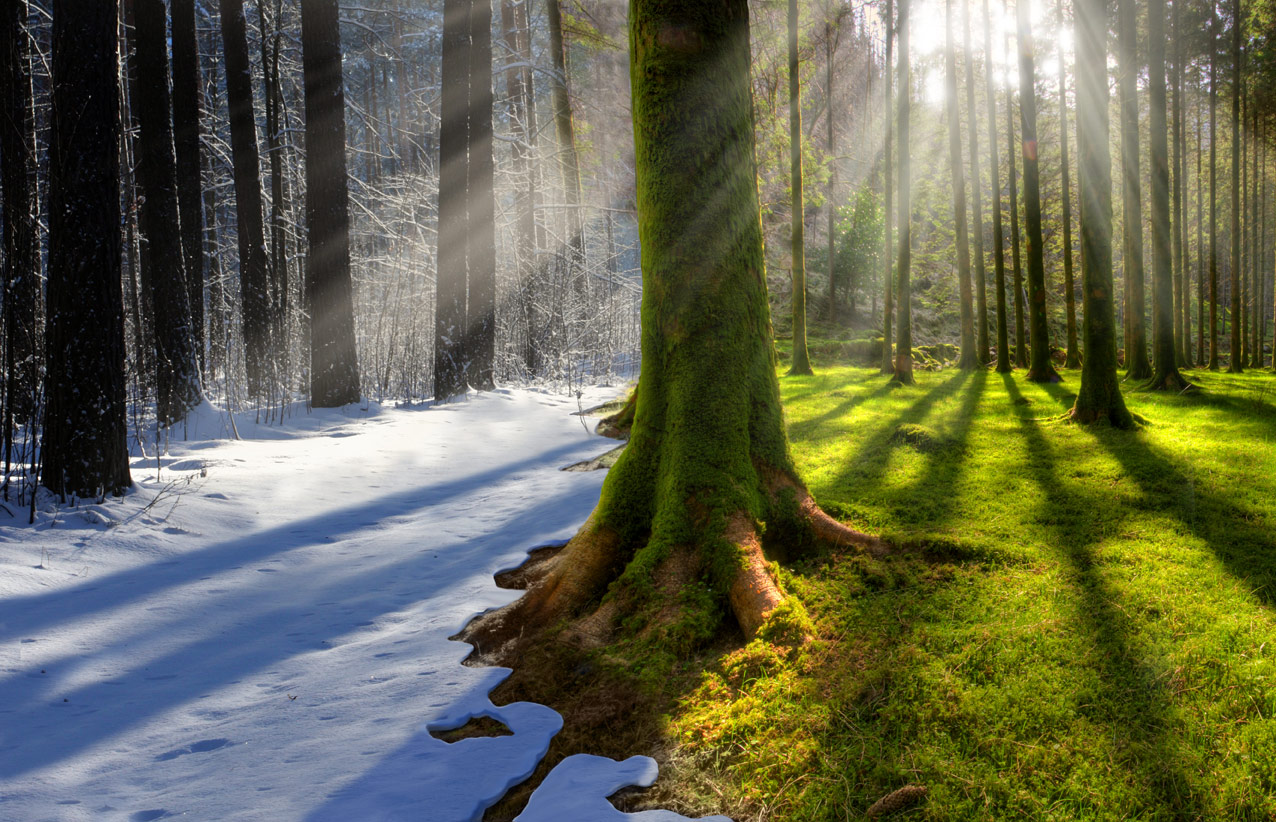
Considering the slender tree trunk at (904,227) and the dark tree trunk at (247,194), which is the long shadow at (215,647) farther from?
the slender tree trunk at (904,227)

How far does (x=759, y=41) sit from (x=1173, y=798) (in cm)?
1525

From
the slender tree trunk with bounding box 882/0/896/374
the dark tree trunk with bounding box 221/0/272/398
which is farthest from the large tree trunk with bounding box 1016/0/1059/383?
the dark tree trunk with bounding box 221/0/272/398

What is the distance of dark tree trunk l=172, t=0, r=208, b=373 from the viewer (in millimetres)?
9594

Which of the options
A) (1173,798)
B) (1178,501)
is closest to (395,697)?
(1173,798)

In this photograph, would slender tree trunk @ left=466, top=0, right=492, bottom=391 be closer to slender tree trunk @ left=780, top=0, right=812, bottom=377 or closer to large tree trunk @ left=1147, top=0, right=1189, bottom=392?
slender tree trunk @ left=780, top=0, right=812, bottom=377

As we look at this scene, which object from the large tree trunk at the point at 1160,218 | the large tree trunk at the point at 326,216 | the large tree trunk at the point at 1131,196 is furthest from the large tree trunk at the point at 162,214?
the large tree trunk at the point at 1160,218

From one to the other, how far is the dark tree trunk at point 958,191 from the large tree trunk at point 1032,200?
2.47 metres

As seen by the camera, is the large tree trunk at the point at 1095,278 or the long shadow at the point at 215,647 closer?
the long shadow at the point at 215,647

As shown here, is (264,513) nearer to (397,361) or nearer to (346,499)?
(346,499)

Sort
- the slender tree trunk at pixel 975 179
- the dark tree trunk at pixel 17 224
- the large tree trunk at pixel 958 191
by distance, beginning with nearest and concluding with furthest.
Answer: the dark tree trunk at pixel 17 224
the large tree trunk at pixel 958 191
the slender tree trunk at pixel 975 179

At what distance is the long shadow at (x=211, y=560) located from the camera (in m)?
3.18

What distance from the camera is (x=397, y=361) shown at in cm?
1093

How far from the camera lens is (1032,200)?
1055 centimetres

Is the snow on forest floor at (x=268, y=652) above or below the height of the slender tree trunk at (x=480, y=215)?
below
